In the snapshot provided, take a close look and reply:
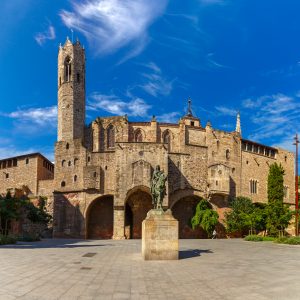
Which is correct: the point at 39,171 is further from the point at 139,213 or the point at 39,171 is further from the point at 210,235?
the point at 210,235

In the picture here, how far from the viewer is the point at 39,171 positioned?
55.9 meters

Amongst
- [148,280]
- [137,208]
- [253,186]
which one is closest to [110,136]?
[137,208]

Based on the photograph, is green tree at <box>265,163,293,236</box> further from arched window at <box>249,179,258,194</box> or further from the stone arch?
arched window at <box>249,179,258,194</box>

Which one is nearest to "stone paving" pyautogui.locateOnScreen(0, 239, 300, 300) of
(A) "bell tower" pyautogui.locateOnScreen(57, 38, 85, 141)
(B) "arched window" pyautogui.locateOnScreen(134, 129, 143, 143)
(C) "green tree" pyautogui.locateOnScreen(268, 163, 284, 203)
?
(C) "green tree" pyautogui.locateOnScreen(268, 163, 284, 203)

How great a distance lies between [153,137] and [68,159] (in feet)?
38.9

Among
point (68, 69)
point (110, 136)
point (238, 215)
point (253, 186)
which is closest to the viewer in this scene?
point (238, 215)

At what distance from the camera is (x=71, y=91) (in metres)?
55.1

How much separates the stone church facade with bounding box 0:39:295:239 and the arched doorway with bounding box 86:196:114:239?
4.9 inches

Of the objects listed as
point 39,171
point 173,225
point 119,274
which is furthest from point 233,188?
point 119,274

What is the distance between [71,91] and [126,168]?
15.5 meters

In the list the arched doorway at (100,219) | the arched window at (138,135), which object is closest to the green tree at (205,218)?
the arched doorway at (100,219)

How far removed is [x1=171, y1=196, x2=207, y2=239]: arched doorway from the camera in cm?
5091

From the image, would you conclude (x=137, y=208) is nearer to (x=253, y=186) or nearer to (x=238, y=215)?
(x=238, y=215)

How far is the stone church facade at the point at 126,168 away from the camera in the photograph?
47.6m
